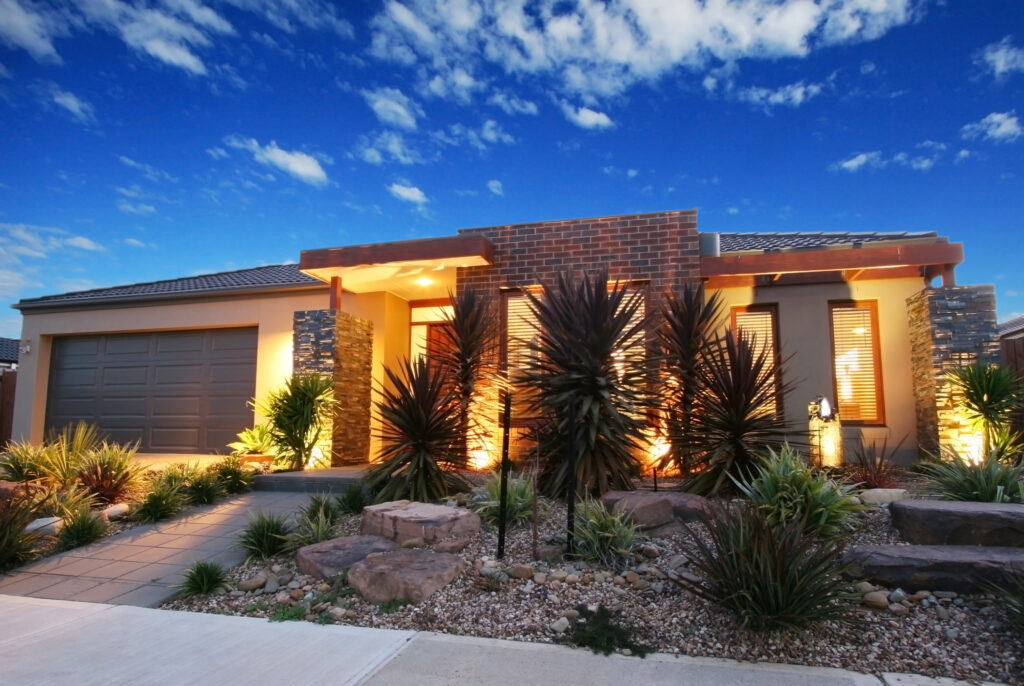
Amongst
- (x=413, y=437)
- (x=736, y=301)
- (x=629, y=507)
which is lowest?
(x=629, y=507)

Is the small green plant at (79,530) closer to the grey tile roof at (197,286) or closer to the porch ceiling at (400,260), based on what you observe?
the porch ceiling at (400,260)

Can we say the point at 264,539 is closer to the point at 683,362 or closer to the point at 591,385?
the point at 591,385

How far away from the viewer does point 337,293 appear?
10.0 metres

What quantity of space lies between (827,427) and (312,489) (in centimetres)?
691

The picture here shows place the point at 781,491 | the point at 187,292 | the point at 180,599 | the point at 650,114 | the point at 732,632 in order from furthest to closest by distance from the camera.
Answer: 1. the point at 187,292
2. the point at 650,114
3. the point at 781,491
4. the point at 180,599
5. the point at 732,632

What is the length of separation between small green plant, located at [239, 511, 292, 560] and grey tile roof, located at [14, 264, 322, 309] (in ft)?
21.5

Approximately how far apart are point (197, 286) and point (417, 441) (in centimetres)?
876

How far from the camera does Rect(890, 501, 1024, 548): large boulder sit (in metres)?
4.07

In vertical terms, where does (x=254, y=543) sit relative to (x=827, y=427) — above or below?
below

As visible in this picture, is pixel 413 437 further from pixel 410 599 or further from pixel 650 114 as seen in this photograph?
pixel 650 114

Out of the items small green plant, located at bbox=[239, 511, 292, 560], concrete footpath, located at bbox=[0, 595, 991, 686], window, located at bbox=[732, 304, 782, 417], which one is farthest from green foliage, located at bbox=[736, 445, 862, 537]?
window, located at bbox=[732, 304, 782, 417]

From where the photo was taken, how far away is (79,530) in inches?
231

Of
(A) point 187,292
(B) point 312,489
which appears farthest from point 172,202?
(B) point 312,489

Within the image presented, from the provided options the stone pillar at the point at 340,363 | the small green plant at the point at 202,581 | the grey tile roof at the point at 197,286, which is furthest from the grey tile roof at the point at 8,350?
the small green plant at the point at 202,581
